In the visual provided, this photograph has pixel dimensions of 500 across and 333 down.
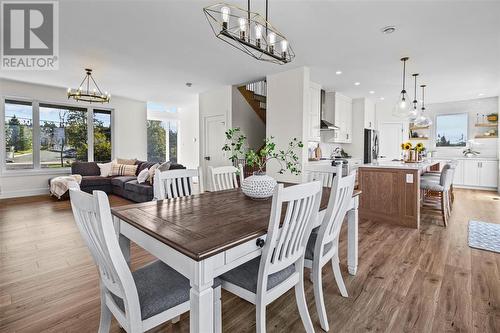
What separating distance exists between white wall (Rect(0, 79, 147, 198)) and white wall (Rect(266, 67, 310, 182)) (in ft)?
15.8

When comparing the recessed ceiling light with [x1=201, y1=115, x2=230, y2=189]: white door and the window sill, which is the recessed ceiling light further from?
the window sill

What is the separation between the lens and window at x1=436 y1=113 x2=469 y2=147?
7129 millimetres

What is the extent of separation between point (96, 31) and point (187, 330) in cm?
358

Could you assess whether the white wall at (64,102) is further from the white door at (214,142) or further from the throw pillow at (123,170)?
the white door at (214,142)

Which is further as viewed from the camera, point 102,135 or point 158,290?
point 102,135

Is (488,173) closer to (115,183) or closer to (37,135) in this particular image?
(115,183)

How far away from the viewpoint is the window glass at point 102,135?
22.9 feet

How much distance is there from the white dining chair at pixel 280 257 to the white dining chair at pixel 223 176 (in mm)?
1196

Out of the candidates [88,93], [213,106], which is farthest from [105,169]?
[213,106]

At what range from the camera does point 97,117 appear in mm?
6977

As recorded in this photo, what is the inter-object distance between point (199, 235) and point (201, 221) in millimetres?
218

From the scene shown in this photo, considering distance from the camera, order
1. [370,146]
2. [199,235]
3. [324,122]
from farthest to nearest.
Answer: [370,146] → [324,122] → [199,235]

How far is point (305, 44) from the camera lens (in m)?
3.46

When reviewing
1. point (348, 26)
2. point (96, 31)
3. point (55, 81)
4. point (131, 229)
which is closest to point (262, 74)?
point (348, 26)
